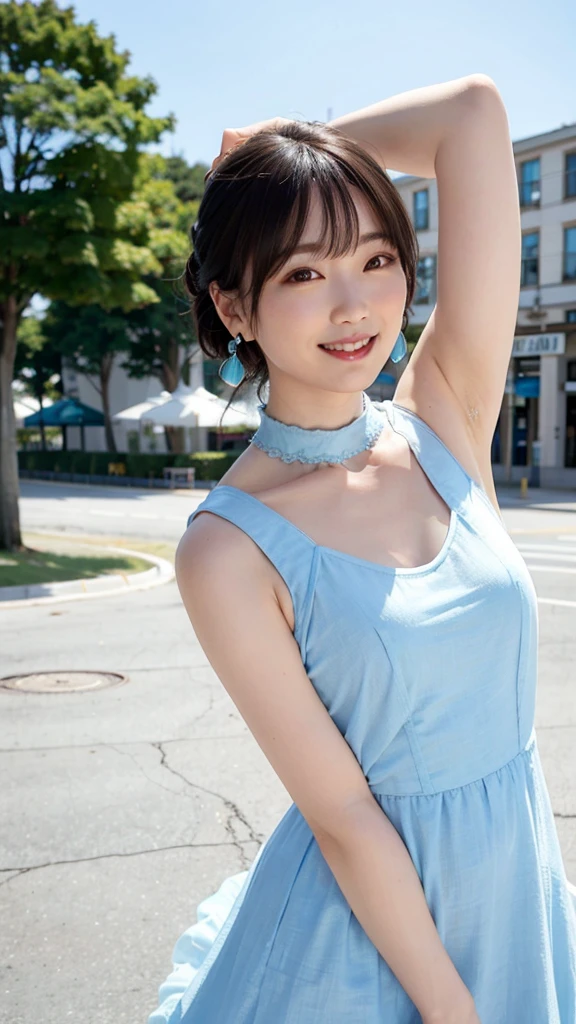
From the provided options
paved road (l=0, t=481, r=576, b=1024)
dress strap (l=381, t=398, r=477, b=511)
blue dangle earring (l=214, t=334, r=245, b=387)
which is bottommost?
paved road (l=0, t=481, r=576, b=1024)

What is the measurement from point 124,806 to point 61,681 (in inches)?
97.4

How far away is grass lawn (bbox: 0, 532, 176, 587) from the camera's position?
1126 centimetres

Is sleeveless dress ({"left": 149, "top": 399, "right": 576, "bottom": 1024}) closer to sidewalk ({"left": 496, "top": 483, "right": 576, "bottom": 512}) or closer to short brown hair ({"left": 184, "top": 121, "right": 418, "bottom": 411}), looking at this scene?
short brown hair ({"left": 184, "top": 121, "right": 418, "bottom": 411})

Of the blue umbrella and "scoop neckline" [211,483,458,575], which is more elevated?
"scoop neckline" [211,483,458,575]

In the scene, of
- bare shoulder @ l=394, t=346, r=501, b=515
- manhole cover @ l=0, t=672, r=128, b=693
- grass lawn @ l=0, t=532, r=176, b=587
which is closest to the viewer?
bare shoulder @ l=394, t=346, r=501, b=515

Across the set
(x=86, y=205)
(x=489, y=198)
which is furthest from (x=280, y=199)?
(x=86, y=205)

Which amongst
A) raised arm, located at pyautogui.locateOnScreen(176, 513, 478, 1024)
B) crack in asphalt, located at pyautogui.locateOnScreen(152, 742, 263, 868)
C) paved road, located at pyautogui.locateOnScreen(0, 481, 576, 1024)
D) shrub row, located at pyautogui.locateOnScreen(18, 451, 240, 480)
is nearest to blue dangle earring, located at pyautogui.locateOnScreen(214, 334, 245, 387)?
raised arm, located at pyautogui.locateOnScreen(176, 513, 478, 1024)

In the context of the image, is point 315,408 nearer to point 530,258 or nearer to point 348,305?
point 348,305

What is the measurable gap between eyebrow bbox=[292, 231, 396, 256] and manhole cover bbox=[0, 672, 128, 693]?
5346mm

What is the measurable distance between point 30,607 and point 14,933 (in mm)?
7027

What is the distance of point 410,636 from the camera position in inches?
52.4

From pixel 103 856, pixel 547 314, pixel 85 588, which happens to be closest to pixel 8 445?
pixel 85 588

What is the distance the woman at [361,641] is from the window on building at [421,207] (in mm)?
34167

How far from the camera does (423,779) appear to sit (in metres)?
1.38
